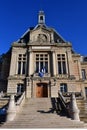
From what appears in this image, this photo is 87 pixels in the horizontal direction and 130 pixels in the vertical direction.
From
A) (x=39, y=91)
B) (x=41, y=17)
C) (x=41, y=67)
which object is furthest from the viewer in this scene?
(x=41, y=17)

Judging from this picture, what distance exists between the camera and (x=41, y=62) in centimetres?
2716

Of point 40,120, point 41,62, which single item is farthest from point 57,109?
point 41,62

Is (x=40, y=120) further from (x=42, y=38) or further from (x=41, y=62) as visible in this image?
(x=42, y=38)

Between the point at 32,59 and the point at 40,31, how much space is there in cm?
607

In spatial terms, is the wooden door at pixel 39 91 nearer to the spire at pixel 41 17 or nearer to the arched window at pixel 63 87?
the arched window at pixel 63 87

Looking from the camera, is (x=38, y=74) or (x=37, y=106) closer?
(x=37, y=106)

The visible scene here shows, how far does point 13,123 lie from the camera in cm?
1245

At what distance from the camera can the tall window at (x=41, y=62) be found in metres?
26.4

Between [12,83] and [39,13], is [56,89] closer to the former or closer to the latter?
[12,83]

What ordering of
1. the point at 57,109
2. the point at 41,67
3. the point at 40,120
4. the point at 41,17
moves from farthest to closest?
1. the point at 41,17
2. the point at 41,67
3. the point at 57,109
4. the point at 40,120

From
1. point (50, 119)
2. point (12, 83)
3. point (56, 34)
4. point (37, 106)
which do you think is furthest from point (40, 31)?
point (50, 119)

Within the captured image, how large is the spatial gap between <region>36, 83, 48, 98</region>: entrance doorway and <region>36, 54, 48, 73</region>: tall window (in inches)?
91.7

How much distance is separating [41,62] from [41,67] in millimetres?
926

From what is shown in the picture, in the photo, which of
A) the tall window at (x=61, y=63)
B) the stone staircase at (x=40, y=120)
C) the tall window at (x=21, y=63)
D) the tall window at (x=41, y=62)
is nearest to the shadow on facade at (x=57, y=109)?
the stone staircase at (x=40, y=120)
